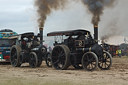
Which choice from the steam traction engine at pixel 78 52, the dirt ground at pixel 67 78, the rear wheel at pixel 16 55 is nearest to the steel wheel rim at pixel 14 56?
the rear wheel at pixel 16 55

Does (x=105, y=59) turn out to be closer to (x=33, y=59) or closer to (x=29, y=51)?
(x=33, y=59)

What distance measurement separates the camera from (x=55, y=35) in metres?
15.5

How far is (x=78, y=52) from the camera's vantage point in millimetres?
14531

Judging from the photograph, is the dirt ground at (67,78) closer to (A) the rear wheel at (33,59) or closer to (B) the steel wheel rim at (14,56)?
(A) the rear wheel at (33,59)

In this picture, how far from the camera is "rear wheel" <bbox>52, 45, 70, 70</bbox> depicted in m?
14.3

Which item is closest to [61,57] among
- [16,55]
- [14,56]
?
[16,55]

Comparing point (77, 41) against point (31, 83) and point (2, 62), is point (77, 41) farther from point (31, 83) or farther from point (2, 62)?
point (2, 62)

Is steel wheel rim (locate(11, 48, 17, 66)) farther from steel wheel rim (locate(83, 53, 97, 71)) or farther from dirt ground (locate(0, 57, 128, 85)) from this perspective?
steel wheel rim (locate(83, 53, 97, 71))

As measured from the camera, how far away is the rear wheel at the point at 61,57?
47.0 ft

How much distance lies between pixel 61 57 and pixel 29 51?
3.12 meters

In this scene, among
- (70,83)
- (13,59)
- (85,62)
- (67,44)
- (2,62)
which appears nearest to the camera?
(70,83)

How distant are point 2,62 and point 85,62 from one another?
10116 millimetres

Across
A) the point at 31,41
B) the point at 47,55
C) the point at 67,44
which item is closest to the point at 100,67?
the point at 67,44

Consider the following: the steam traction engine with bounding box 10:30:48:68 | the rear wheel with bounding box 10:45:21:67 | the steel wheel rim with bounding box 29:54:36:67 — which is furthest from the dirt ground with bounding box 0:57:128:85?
the rear wheel with bounding box 10:45:21:67
